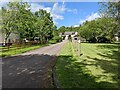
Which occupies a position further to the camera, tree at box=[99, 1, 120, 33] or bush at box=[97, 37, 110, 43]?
bush at box=[97, 37, 110, 43]

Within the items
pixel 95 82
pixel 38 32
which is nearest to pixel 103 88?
pixel 95 82

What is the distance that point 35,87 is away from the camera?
869cm

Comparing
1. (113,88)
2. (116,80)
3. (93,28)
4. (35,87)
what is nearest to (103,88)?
(113,88)

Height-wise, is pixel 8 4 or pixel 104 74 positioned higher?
pixel 8 4

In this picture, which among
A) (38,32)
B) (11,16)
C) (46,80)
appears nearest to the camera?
(46,80)

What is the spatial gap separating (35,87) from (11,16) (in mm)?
34398

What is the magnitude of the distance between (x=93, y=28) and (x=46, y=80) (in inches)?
2510

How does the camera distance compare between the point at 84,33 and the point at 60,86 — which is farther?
the point at 84,33

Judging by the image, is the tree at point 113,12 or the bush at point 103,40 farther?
the bush at point 103,40

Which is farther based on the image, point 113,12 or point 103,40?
point 103,40

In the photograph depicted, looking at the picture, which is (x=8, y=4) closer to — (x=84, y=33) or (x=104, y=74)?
(x=104, y=74)

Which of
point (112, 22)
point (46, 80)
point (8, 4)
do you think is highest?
point (8, 4)

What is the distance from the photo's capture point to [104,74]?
11.1 meters

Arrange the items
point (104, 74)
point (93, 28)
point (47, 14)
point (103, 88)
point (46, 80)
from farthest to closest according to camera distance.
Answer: point (47, 14) < point (93, 28) < point (104, 74) < point (46, 80) < point (103, 88)
